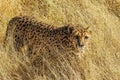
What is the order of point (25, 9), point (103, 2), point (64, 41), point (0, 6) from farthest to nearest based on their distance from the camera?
point (103, 2)
point (25, 9)
point (0, 6)
point (64, 41)

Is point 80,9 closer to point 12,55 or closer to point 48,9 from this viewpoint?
point 48,9

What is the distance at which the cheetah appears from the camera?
212 inches

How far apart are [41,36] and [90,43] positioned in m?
0.83

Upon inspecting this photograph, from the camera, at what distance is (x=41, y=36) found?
5.63 metres

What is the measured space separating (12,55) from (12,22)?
2.66ft

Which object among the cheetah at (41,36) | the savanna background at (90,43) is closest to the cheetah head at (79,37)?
the cheetah at (41,36)

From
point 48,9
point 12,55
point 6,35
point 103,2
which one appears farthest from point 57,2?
point 12,55

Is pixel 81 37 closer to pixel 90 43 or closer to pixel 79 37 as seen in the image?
pixel 79 37

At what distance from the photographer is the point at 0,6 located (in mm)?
6145

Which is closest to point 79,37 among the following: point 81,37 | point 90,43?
point 81,37

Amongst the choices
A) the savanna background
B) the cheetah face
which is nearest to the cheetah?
the cheetah face

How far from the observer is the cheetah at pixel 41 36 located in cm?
539

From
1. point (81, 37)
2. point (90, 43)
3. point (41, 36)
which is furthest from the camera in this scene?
point (90, 43)

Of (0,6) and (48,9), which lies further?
(48,9)
